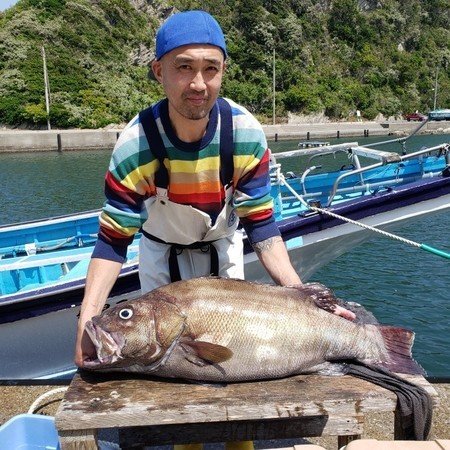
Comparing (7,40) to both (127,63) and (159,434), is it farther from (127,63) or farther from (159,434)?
(159,434)

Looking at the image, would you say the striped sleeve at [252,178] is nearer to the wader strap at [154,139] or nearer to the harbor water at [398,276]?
the wader strap at [154,139]

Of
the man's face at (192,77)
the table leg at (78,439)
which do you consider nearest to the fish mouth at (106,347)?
the table leg at (78,439)

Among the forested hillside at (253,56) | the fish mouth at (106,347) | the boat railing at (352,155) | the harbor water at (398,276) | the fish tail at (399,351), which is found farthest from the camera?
the forested hillside at (253,56)

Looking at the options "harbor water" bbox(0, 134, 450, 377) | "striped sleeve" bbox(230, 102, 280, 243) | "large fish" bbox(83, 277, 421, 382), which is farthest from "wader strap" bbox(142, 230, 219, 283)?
"harbor water" bbox(0, 134, 450, 377)

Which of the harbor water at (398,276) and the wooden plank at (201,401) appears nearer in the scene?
the wooden plank at (201,401)

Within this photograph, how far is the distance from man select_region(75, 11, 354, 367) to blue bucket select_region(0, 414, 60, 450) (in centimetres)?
105

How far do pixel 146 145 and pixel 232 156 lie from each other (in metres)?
0.45

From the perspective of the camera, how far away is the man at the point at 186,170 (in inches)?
103

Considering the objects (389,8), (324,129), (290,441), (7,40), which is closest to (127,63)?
(7,40)

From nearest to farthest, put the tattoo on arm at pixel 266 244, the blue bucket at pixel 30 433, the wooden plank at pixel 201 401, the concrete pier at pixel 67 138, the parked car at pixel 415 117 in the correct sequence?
the wooden plank at pixel 201 401 < the tattoo on arm at pixel 266 244 < the blue bucket at pixel 30 433 < the concrete pier at pixel 67 138 < the parked car at pixel 415 117

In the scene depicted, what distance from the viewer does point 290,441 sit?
3.77m

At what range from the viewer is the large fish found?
235 cm

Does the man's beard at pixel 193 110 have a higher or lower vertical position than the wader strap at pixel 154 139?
higher

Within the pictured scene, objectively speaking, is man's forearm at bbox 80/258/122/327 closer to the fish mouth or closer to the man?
the man
